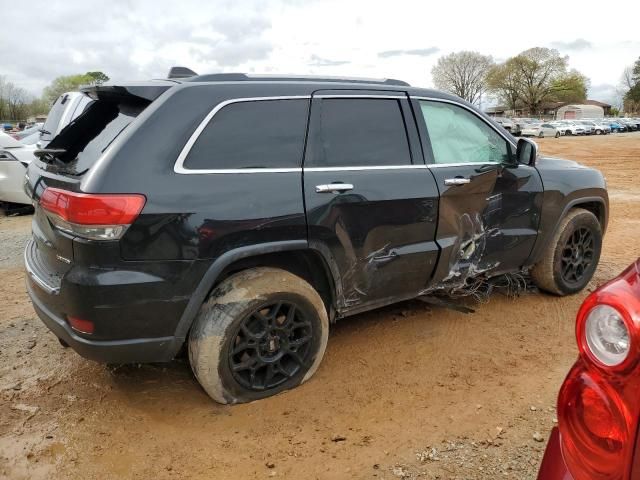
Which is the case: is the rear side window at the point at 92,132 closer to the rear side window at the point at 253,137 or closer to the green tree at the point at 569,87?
the rear side window at the point at 253,137

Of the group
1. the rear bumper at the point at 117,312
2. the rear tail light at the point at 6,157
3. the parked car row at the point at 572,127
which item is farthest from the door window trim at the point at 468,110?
the parked car row at the point at 572,127

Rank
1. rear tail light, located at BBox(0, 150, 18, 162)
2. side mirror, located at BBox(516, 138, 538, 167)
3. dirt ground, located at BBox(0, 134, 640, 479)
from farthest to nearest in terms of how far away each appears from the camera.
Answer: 1. rear tail light, located at BBox(0, 150, 18, 162)
2. side mirror, located at BBox(516, 138, 538, 167)
3. dirt ground, located at BBox(0, 134, 640, 479)

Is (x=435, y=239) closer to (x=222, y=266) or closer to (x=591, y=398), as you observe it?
(x=222, y=266)

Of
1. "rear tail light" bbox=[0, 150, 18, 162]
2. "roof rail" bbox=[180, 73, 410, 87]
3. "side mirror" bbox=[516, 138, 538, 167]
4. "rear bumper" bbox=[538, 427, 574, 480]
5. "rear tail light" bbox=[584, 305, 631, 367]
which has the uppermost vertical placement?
"roof rail" bbox=[180, 73, 410, 87]

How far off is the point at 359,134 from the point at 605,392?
2.35 metres

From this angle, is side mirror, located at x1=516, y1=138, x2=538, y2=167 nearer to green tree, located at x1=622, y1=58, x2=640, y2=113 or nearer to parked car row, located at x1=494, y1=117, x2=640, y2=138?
parked car row, located at x1=494, y1=117, x2=640, y2=138

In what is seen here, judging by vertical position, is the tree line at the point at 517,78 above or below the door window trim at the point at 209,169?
above

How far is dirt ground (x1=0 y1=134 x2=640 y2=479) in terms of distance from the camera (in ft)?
8.70

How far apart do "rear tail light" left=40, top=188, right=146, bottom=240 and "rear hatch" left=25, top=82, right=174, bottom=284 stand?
0.08 meters

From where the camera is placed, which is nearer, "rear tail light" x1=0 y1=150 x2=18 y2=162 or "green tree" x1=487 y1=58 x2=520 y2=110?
"rear tail light" x1=0 y1=150 x2=18 y2=162

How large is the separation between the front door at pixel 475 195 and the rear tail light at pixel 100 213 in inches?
78.8

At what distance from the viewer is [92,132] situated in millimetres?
3131

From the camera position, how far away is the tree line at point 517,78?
9331 centimetres

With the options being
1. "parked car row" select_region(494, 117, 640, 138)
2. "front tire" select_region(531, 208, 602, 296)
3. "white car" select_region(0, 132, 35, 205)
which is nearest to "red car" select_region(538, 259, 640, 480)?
"front tire" select_region(531, 208, 602, 296)
